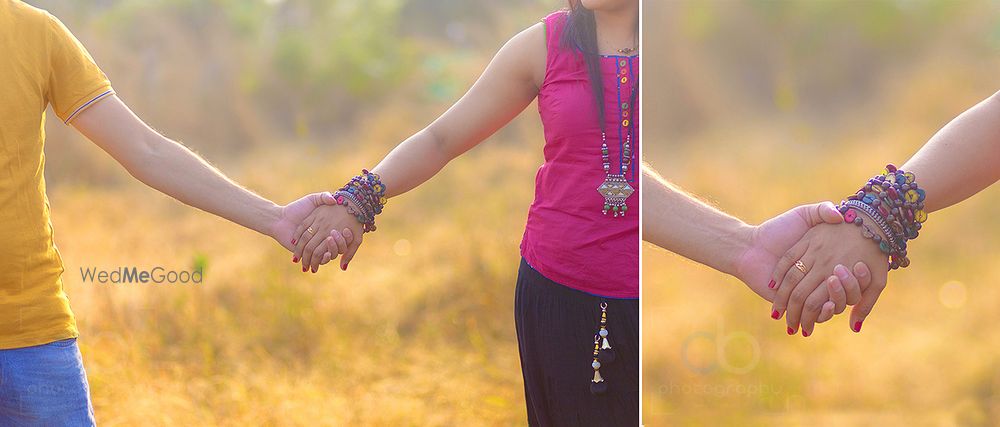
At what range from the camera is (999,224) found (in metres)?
1.99

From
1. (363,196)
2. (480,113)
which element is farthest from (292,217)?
(480,113)

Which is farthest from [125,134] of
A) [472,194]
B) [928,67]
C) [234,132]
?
[928,67]

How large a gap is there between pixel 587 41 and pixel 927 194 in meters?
0.59

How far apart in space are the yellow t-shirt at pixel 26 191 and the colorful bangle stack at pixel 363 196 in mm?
504

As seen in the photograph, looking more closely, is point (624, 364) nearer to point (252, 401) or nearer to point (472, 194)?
point (472, 194)

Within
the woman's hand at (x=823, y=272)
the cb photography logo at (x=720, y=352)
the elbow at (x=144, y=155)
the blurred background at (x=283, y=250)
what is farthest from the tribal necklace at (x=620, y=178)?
the elbow at (x=144, y=155)

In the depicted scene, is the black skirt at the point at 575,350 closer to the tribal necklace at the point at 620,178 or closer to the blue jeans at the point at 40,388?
the tribal necklace at the point at 620,178

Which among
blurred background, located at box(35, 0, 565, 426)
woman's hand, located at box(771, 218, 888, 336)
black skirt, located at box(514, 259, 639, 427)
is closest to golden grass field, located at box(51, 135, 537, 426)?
blurred background, located at box(35, 0, 565, 426)

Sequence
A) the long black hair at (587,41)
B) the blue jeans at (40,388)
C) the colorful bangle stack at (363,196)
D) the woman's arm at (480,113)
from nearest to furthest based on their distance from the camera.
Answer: the blue jeans at (40,388) < the long black hair at (587,41) < the woman's arm at (480,113) < the colorful bangle stack at (363,196)

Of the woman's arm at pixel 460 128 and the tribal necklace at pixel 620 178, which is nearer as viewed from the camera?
the tribal necklace at pixel 620 178

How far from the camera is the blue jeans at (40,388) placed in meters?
1.24

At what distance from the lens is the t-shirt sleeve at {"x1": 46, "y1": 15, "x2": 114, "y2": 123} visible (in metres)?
1.32

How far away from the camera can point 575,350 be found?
1405 millimetres

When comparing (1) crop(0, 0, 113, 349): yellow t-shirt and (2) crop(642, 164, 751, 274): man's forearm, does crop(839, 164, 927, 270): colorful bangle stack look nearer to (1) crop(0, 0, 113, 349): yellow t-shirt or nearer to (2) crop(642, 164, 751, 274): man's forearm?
(2) crop(642, 164, 751, 274): man's forearm
